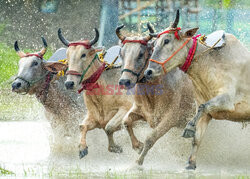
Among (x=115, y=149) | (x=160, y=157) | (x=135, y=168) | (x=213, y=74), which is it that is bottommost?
(x=160, y=157)

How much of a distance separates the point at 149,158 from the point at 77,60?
5.22ft

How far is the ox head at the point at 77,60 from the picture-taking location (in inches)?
347

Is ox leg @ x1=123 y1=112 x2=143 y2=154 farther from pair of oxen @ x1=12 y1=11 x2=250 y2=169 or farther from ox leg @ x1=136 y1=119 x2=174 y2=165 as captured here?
ox leg @ x1=136 y1=119 x2=174 y2=165

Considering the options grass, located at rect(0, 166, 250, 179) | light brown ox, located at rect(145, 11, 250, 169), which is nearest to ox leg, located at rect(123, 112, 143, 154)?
grass, located at rect(0, 166, 250, 179)

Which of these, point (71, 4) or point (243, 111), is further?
point (71, 4)

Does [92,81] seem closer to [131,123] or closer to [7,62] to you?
[131,123]

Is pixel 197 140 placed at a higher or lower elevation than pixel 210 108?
lower

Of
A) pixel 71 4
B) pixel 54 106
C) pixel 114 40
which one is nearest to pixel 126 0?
pixel 71 4

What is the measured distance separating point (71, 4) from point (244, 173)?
20244 millimetres

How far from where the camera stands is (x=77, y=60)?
353 inches

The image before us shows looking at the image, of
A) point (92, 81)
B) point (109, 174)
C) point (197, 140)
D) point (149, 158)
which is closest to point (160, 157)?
point (149, 158)

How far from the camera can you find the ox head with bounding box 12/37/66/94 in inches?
380

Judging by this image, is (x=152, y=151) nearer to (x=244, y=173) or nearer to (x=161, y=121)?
(x=161, y=121)

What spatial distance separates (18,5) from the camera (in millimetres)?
27734
